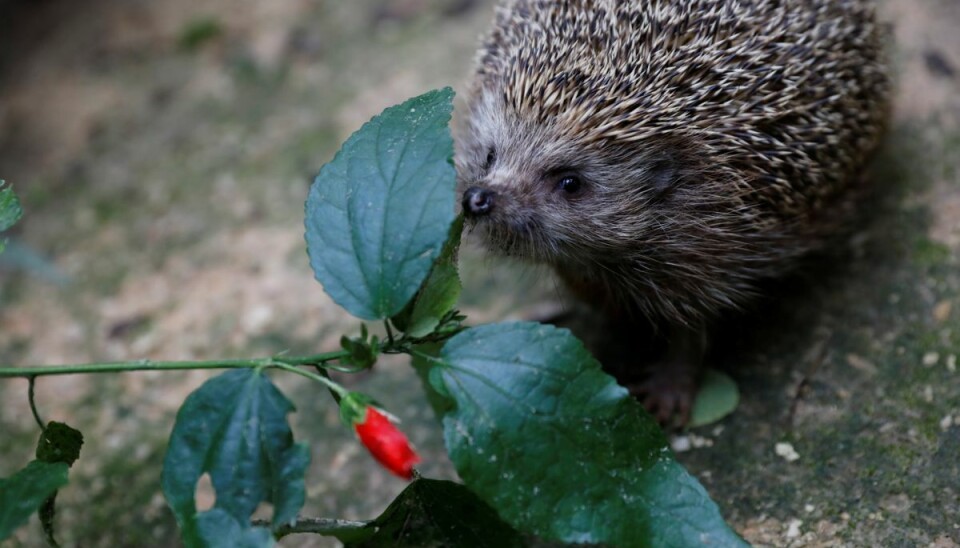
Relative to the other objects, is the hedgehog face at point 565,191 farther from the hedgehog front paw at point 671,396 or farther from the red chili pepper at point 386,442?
the red chili pepper at point 386,442

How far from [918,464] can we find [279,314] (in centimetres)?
287

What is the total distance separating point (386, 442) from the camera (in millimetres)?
2232

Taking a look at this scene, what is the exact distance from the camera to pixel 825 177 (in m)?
3.49

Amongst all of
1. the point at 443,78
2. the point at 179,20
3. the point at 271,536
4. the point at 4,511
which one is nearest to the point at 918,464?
the point at 271,536

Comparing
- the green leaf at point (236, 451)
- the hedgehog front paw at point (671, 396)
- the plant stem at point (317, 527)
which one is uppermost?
the green leaf at point (236, 451)

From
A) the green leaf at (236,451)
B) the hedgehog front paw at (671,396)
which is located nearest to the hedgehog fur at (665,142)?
the hedgehog front paw at (671,396)

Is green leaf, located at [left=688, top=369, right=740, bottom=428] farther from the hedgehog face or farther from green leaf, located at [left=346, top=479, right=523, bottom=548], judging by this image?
green leaf, located at [left=346, top=479, right=523, bottom=548]

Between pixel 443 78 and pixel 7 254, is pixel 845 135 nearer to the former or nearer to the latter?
pixel 443 78

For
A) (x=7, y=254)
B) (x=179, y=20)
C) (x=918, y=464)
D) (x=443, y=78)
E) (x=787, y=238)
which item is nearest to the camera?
(x=918, y=464)

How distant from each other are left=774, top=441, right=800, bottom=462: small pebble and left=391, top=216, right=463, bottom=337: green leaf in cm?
147

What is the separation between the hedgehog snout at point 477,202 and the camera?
3.02 m

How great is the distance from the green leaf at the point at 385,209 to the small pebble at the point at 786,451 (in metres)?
1.64

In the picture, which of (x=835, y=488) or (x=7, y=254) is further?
(x=7, y=254)

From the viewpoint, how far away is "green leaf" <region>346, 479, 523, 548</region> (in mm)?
2736
